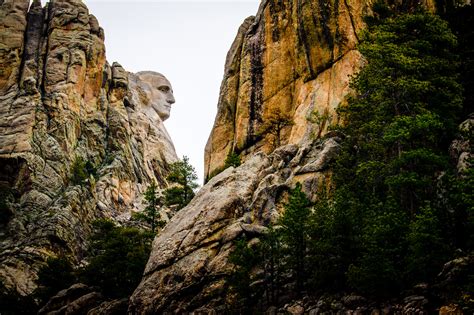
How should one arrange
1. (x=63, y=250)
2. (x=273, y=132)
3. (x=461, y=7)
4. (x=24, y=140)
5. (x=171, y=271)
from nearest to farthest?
(x=171, y=271) < (x=461, y=7) < (x=273, y=132) < (x=63, y=250) < (x=24, y=140)

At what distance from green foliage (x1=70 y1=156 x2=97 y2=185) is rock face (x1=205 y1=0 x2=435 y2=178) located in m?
24.4

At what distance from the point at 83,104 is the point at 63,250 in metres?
34.7

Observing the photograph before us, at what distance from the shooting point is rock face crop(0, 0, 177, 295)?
2702 inches

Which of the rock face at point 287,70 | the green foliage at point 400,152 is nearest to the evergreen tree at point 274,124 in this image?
the rock face at point 287,70

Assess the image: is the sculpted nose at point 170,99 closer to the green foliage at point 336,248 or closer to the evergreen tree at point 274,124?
the evergreen tree at point 274,124

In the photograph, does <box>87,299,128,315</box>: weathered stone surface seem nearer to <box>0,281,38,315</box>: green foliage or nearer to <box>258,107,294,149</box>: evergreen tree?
<box>0,281,38,315</box>: green foliage

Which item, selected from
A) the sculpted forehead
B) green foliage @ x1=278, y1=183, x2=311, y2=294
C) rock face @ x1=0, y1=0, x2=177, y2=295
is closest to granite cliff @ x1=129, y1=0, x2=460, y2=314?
green foliage @ x1=278, y1=183, x2=311, y2=294

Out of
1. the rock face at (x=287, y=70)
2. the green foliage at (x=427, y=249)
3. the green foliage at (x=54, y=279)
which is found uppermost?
the rock face at (x=287, y=70)

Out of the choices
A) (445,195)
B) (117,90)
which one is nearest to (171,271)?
(445,195)

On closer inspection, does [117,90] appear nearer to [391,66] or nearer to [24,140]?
[24,140]

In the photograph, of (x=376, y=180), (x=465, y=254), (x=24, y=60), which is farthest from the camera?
(x=24, y=60)

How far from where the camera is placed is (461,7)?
1774 inches

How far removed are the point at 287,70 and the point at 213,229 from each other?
2250 centimetres

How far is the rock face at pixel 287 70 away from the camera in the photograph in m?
52.5
